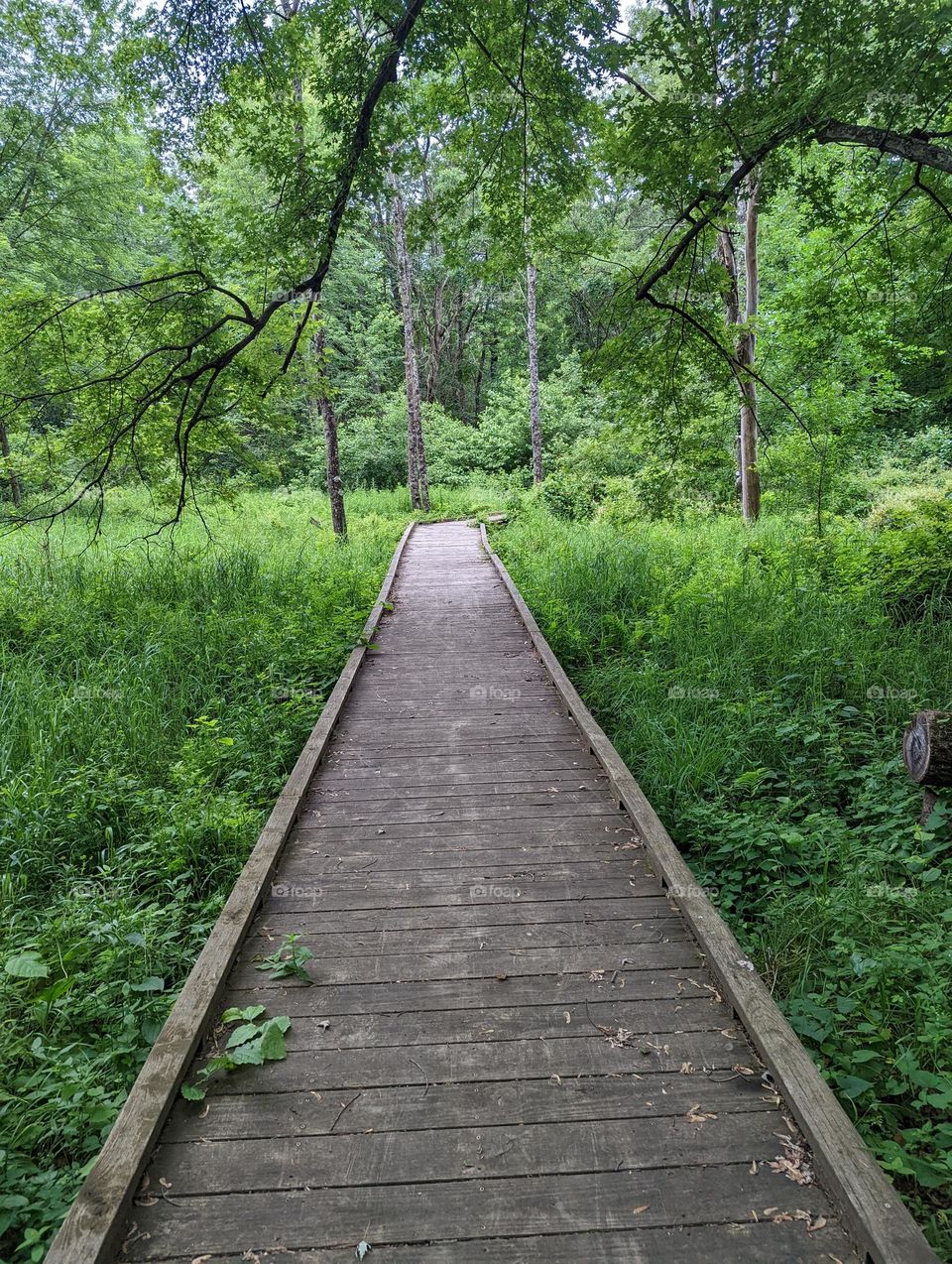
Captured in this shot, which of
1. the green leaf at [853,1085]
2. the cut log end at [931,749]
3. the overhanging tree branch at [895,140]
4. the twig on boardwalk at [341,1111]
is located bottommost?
the green leaf at [853,1085]

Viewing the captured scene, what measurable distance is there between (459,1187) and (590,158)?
367 inches

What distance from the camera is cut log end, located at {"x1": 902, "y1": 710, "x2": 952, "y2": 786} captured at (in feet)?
13.3

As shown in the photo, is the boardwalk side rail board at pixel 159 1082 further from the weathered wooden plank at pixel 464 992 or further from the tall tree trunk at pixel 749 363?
the tall tree trunk at pixel 749 363

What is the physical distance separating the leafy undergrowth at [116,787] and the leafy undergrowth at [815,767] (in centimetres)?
241

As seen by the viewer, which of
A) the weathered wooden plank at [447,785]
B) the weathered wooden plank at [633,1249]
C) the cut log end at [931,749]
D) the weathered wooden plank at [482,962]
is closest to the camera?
the weathered wooden plank at [633,1249]

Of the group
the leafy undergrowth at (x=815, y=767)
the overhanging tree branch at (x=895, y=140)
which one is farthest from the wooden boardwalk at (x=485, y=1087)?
the overhanging tree branch at (x=895, y=140)

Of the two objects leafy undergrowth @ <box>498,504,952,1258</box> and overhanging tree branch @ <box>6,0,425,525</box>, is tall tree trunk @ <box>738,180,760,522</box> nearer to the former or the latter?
leafy undergrowth @ <box>498,504,952,1258</box>

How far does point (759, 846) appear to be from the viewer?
165 inches

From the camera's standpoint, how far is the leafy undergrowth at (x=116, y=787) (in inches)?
103

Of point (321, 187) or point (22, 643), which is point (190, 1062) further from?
point (321, 187)

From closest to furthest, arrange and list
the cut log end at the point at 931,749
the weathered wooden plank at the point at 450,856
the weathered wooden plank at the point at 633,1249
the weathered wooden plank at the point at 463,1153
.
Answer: the weathered wooden plank at the point at 633,1249
the weathered wooden plank at the point at 463,1153
the weathered wooden plank at the point at 450,856
the cut log end at the point at 931,749

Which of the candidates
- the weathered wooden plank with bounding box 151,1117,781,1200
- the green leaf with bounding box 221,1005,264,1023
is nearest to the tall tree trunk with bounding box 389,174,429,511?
the green leaf with bounding box 221,1005,264,1023

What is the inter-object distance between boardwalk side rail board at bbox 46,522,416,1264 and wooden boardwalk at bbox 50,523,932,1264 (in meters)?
0.02

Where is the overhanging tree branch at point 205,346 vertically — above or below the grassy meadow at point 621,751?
above
